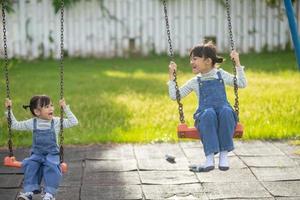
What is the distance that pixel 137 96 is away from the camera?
9.71 m

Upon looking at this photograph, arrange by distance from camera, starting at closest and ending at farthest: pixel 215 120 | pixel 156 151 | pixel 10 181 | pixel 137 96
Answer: pixel 215 120 → pixel 10 181 → pixel 156 151 → pixel 137 96

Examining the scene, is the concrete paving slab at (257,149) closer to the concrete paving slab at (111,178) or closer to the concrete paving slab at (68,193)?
the concrete paving slab at (111,178)

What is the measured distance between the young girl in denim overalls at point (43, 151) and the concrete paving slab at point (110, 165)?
112cm

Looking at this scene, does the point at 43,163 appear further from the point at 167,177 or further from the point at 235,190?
the point at 235,190

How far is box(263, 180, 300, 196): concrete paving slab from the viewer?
4.90 meters

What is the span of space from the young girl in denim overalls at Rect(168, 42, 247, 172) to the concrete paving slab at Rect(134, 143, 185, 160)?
1.56 meters

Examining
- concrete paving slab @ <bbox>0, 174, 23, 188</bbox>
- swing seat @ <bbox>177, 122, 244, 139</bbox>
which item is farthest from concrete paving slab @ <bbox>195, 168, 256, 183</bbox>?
concrete paving slab @ <bbox>0, 174, 23, 188</bbox>

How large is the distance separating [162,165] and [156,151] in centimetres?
60

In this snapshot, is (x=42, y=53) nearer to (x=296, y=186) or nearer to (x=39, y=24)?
(x=39, y=24)

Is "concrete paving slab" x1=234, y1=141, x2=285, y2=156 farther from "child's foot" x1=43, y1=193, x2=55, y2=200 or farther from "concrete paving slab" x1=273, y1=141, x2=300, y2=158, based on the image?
"child's foot" x1=43, y1=193, x2=55, y2=200

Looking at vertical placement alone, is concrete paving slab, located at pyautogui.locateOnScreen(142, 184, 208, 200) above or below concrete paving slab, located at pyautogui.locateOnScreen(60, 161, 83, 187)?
below

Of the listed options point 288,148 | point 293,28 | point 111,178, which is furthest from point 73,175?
point 293,28

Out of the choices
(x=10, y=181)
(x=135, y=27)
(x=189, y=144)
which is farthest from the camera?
(x=135, y=27)

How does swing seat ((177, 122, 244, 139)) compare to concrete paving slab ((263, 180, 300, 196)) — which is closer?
swing seat ((177, 122, 244, 139))
